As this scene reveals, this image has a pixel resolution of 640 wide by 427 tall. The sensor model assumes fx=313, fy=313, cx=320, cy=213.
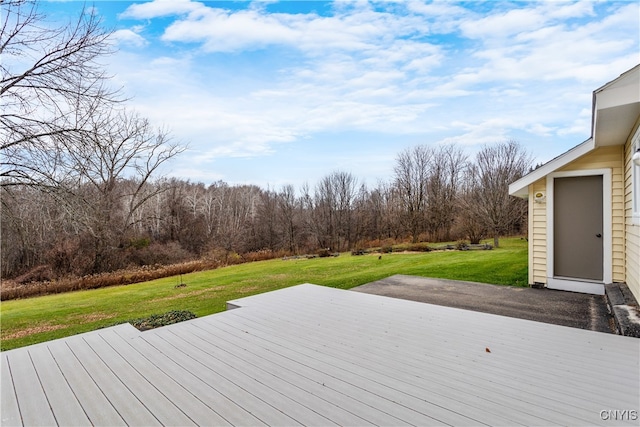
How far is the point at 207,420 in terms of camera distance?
5.45 feet

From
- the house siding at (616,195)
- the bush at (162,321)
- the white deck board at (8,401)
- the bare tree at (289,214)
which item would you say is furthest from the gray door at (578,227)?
the bare tree at (289,214)

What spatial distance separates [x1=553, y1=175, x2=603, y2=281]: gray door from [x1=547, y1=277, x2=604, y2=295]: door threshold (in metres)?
0.10

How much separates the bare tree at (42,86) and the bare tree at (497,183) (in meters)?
13.6

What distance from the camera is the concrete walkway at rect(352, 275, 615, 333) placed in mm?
3710

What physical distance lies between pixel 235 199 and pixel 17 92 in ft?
63.4

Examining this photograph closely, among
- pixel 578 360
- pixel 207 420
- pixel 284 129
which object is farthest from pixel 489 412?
pixel 284 129

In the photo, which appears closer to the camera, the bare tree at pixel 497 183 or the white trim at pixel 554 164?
the white trim at pixel 554 164

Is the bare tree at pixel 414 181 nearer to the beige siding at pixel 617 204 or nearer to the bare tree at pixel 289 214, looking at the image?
the bare tree at pixel 289 214

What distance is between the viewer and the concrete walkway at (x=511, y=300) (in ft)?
12.2

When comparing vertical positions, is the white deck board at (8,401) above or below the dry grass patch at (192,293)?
above

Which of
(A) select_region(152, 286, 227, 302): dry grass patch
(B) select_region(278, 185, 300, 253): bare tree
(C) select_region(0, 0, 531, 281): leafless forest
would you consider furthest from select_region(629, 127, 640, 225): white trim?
(B) select_region(278, 185, 300, 253): bare tree

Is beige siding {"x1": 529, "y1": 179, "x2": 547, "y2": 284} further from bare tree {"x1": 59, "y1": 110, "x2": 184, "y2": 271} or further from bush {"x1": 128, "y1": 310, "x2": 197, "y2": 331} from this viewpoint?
bare tree {"x1": 59, "y1": 110, "x2": 184, "y2": 271}

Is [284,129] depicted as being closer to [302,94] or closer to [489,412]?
[302,94]

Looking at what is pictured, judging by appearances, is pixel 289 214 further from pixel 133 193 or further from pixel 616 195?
pixel 616 195
